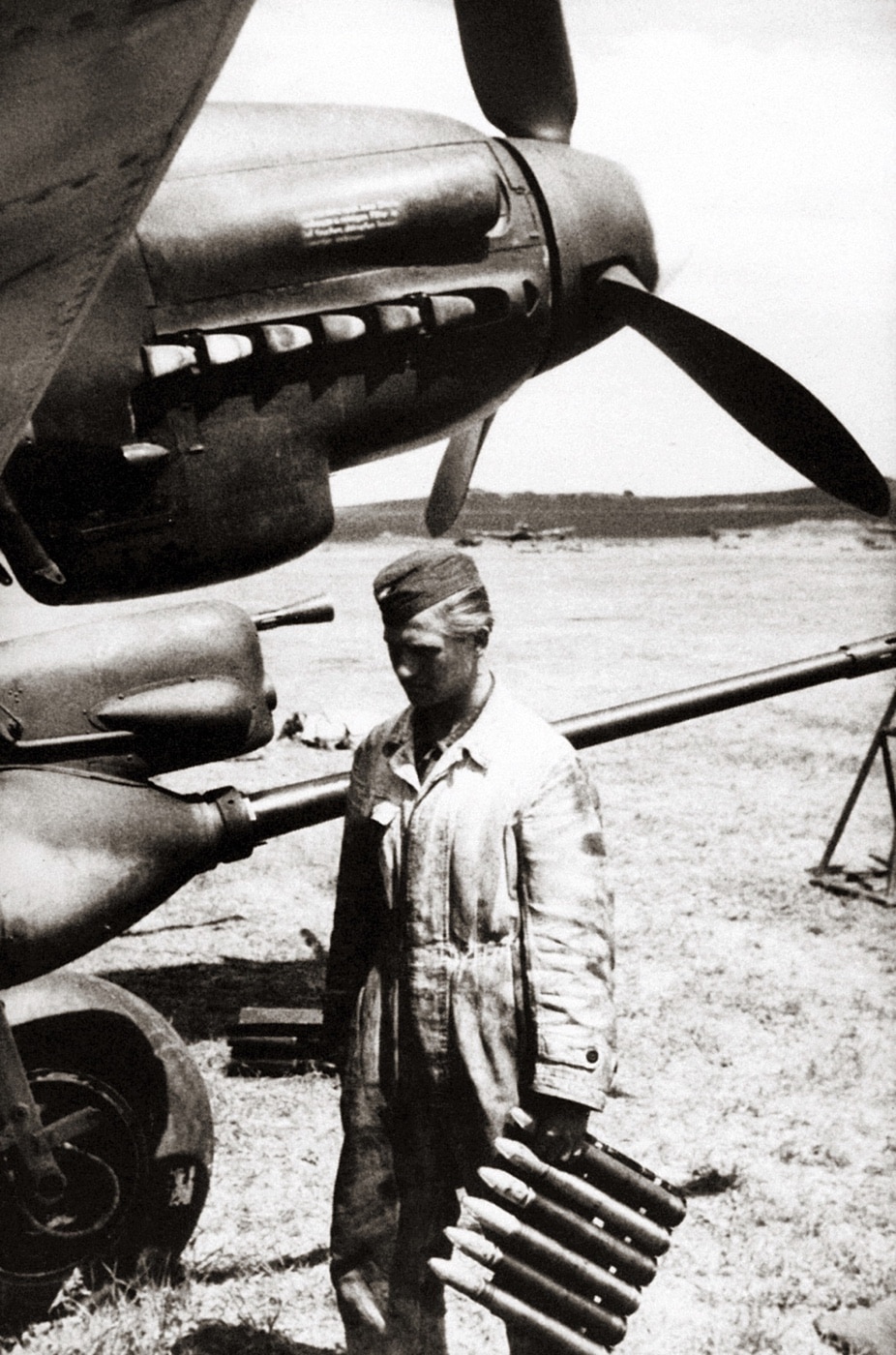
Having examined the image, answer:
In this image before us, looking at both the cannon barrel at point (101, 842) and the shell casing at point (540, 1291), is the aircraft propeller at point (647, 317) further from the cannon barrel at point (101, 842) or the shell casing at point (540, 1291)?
the shell casing at point (540, 1291)

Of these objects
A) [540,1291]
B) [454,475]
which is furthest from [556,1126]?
[454,475]

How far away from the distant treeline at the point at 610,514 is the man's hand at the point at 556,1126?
131 feet

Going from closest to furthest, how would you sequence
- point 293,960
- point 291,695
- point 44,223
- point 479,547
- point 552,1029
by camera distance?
1. point 44,223
2. point 552,1029
3. point 293,960
4. point 291,695
5. point 479,547

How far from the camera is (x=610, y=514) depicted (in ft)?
171

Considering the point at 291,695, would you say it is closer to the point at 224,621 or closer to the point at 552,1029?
the point at 224,621

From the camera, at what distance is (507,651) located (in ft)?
65.1

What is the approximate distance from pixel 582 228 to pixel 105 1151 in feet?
10.8

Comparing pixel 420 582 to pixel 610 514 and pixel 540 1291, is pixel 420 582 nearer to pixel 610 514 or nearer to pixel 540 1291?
pixel 540 1291

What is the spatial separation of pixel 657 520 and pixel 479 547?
47.8 ft

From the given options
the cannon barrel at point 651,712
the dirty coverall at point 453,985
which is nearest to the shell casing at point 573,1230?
the dirty coverall at point 453,985

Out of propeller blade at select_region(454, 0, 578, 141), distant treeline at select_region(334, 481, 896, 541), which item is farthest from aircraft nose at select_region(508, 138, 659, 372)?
distant treeline at select_region(334, 481, 896, 541)

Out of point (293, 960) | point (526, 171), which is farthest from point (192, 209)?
point (293, 960)

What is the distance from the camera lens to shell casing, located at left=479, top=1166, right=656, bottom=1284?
2.89 m

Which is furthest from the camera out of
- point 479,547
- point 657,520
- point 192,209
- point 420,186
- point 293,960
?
point 657,520
